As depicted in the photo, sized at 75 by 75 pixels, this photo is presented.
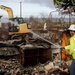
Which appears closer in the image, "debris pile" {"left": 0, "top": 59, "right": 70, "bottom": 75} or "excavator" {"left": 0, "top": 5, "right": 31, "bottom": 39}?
"debris pile" {"left": 0, "top": 59, "right": 70, "bottom": 75}

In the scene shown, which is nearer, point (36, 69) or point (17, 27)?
point (36, 69)

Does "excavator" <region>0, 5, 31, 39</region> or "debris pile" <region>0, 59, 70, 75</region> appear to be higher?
"excavator" <region>0, 5, 31, 39</region>

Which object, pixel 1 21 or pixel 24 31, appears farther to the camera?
pixel 1 21

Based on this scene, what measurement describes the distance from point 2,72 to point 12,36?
10216 millimetres

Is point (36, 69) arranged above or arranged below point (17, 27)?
below

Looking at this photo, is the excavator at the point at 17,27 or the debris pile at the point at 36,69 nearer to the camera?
the debris pile at the point at 36,69

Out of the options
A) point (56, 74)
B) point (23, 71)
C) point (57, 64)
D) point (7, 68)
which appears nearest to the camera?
point (56, 74)

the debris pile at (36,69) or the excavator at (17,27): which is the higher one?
the excavator at (17,27)

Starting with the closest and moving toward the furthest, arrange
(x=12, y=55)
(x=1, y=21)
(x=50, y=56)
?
(x=50, y=56)
(x=12, y=55)
(x=1, y=21)

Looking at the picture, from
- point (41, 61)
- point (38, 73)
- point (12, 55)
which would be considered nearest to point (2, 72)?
point (38, 73)

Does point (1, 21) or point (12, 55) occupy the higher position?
point (1, 21)

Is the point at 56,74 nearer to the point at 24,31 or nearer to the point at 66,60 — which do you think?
the point at 66,60

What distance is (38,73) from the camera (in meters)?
9.18

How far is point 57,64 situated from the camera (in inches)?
359
